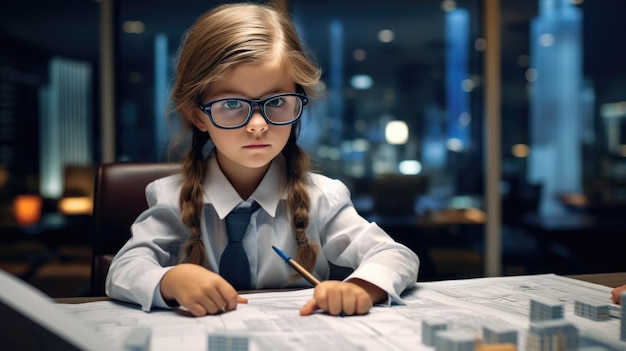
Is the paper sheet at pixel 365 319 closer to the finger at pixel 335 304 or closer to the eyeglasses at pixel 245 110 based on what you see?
the finger at pixel 335 304

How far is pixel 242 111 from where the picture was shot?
3.29 feet

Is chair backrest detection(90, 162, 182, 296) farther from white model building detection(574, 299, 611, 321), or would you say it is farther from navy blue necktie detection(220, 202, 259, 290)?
white model building detection(574, 299, 611, 321)

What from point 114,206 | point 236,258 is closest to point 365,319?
point 236,258

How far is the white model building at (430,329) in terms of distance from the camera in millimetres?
608

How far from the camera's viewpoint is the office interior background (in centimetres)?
408

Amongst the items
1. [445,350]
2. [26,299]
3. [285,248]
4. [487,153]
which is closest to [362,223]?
[285,248]

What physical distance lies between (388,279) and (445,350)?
1.03 ft

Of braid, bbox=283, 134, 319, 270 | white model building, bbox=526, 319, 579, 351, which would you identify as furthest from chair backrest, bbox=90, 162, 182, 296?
white model building, bbox=526, 319, 579, 351

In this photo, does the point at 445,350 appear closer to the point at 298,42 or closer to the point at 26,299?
the point at 26,299

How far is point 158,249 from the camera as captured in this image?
3.57ft

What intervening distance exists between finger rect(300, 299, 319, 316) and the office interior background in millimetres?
3378

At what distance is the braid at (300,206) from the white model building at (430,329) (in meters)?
0.56

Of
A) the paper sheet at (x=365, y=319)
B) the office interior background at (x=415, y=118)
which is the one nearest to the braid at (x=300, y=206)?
the paper sheet at (x=365, y=319)

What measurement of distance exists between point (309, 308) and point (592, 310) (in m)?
0.35
